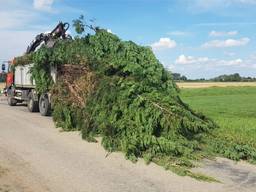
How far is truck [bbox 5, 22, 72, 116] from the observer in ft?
63.3

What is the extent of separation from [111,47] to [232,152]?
5.75 m

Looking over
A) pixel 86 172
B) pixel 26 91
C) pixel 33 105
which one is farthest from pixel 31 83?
pixel 86 172

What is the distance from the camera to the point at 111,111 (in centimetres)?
1137

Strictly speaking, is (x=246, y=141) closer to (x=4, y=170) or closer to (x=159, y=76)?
(x=159, y=76)

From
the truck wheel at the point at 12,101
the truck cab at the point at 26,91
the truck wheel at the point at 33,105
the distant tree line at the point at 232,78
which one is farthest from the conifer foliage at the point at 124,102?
the distant tree line at the point at 232,78

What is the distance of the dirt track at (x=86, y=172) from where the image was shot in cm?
791

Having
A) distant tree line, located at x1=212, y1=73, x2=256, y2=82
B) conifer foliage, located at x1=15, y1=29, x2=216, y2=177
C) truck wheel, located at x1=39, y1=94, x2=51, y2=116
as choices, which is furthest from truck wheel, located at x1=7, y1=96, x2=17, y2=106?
distant tree line, located at x1=212, y1=73, x2=256, y2=82

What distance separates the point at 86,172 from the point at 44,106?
10900mm

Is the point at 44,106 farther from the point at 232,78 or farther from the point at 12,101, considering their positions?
the point at 232,78

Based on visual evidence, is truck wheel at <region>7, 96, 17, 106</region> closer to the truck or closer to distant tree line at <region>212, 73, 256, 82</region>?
the truck

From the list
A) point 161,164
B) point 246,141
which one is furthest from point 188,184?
point 246,141

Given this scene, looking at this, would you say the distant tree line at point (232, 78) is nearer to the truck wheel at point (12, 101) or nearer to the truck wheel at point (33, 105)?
the truck wheel at point (12, 101)

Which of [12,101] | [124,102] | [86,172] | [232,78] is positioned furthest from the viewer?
[232,78]

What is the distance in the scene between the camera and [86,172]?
8.95 metres
